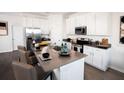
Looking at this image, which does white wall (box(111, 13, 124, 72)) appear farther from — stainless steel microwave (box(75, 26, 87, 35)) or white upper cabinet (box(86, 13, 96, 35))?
stainless steel microwave (box(75, 26, 87, 35))

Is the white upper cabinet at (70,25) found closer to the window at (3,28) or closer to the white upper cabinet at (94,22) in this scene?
the white upper cabinet at (94,22)

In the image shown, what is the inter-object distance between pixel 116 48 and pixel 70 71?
5.82 feet

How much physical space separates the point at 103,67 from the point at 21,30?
5158 millimetres

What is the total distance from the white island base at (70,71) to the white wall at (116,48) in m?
1.29

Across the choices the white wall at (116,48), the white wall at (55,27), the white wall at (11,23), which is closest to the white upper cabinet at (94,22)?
the white wall at (116,48)

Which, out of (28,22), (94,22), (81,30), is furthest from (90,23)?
(28,22)

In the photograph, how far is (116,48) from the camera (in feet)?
8.97

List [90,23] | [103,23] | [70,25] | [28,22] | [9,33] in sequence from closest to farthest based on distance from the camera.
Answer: [103,23] < [90,23] < [70,25] < [9,33] < [28,22]

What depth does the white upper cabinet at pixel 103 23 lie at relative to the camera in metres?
3.00

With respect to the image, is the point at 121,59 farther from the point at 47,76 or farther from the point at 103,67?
the point at 47,76

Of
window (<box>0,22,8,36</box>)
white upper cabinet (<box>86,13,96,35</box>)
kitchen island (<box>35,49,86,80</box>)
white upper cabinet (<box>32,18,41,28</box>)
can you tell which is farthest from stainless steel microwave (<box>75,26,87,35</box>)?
window (<box>0,22,8,36</box>)

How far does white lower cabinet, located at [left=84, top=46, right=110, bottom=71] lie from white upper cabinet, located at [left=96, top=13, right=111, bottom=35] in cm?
62

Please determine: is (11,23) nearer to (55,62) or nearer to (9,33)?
(9,33)
